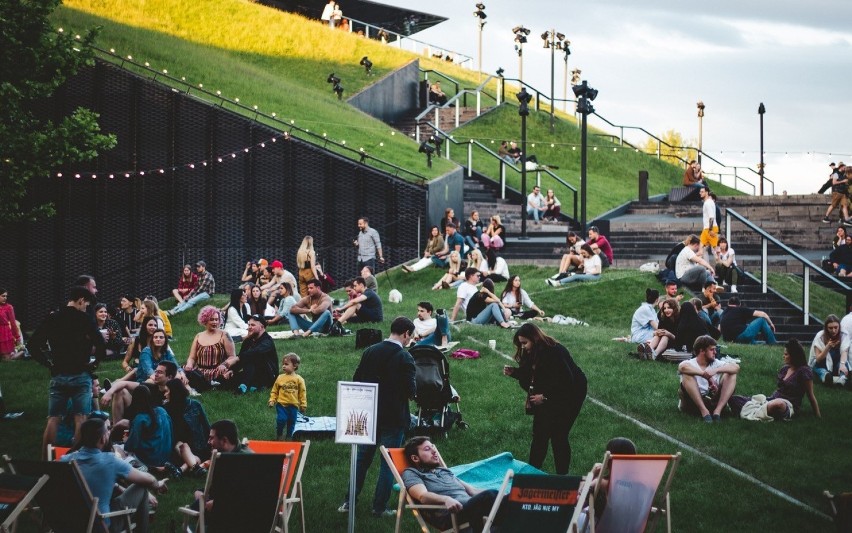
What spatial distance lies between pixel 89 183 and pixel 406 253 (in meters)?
9.38

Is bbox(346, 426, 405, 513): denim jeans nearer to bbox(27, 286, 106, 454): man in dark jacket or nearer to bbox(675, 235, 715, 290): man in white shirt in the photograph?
bbox(27, 286, 106, 454): man in dark jacket

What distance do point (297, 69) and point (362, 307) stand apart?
2797 centimetres

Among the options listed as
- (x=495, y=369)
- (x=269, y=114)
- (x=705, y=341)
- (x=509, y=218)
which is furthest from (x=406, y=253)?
(x=705, y=341)

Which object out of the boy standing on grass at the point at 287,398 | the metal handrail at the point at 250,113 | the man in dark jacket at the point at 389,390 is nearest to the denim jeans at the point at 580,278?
the metal handrail at the point at 250,113

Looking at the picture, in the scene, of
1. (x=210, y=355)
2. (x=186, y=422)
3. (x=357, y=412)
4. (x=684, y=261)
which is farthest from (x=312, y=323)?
(x=357, y=412)

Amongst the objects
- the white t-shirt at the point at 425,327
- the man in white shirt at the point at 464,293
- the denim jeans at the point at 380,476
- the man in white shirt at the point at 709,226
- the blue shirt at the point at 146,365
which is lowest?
the denim jeans at the point at 380,476

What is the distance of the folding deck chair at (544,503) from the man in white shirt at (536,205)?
2667cm

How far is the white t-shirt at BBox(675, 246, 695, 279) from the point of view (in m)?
22.2

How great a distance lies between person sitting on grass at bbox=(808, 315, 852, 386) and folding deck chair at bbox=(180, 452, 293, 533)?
33.5 feet

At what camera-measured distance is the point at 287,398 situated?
13320 millimetres

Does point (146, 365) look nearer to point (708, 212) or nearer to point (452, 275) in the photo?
point (452, 275)

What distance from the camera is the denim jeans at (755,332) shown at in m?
20.2

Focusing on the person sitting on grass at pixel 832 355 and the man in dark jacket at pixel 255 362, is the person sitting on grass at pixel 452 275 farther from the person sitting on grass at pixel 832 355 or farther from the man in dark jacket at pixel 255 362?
the person sitting on grass at pixel 832 355

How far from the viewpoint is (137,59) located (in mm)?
37562
